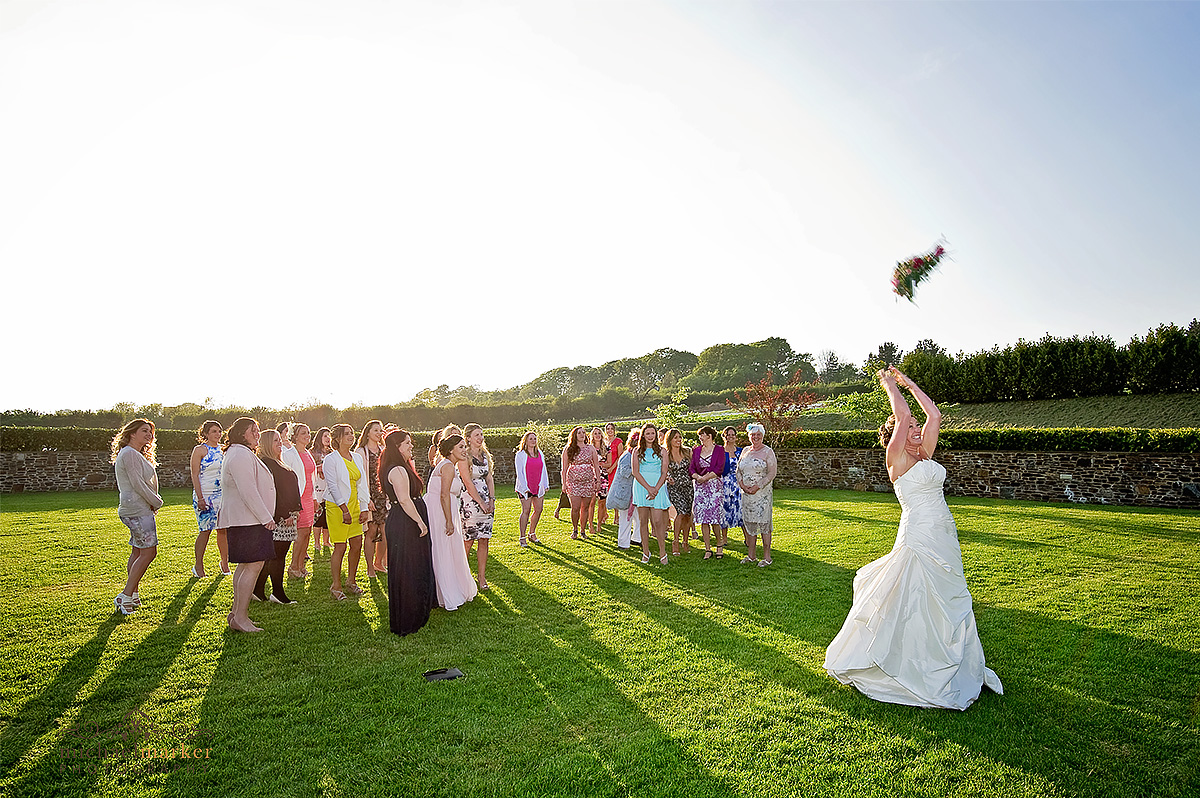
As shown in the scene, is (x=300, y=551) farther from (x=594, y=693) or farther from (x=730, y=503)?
(x=730, y=503)

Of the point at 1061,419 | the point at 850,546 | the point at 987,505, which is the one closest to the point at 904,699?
the point at 850,546

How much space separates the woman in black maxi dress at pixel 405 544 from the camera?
601cm

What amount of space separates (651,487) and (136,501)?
6024mm

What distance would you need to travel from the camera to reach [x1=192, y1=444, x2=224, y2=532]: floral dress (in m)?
7.97

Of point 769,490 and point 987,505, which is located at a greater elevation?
point 769,490

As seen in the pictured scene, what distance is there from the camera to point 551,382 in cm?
9712

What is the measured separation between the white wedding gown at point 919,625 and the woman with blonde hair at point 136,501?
669 cm

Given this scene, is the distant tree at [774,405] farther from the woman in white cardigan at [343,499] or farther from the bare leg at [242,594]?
the bare leg at [242,594]

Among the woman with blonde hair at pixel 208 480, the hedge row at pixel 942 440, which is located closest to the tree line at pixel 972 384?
the hedge row at pixel 942 440

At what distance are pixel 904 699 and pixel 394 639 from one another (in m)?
4.32

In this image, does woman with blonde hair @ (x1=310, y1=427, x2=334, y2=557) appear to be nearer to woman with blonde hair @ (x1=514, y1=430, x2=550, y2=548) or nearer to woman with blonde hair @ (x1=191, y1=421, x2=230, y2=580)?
woman with blonde hair @ (x1=191, y1=421, x2=230, y2=580)

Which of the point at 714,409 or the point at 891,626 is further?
the point at 714,409

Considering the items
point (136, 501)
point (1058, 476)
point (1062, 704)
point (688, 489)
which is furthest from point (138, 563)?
point (1058, 476)

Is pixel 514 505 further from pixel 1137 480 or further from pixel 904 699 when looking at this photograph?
pixel 1137 480
